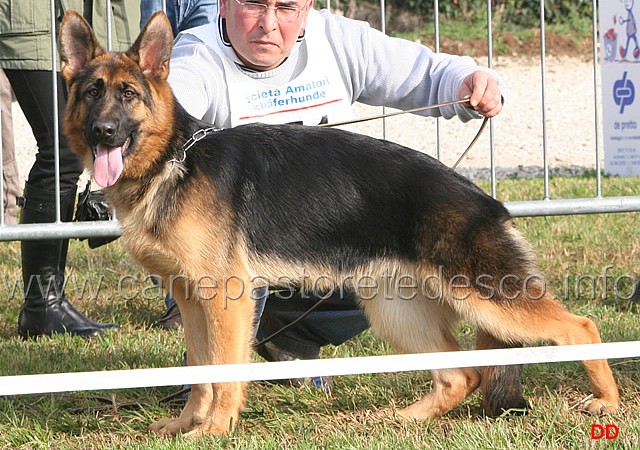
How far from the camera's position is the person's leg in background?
16.5 feet

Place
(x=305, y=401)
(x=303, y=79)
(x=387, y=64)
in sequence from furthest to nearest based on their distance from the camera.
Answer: (x=387, y=64), (x=303, y=79), (x=305, y=401)

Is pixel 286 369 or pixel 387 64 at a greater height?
pixel 387 64

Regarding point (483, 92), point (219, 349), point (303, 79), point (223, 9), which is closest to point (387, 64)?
point (303, 79)

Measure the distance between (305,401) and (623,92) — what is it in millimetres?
5051

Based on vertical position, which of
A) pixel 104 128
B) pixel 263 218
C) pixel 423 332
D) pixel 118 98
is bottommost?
pixel 423 332

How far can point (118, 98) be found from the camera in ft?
11.1

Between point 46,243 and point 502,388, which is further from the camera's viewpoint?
point 46,243

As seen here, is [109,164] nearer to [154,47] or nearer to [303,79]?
[154,47]

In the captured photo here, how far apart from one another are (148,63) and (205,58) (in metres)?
0.52

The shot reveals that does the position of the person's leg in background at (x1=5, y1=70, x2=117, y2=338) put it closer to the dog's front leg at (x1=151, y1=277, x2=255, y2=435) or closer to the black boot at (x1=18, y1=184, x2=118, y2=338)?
the black boot at (x1=18, y1=184, x2=118, y2=338)

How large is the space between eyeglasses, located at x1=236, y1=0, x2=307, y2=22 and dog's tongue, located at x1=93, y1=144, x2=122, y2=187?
88 cm

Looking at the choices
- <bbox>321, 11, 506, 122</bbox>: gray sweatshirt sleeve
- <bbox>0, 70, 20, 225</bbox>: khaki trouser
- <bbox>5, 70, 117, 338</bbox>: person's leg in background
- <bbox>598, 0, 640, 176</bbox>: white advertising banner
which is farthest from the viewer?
<bbox>0, 70, 20, 225</bbox>: khaki trouser


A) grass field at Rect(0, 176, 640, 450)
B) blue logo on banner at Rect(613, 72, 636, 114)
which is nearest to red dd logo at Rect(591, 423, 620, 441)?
grass field at Rect(0, 176, 640, 450)

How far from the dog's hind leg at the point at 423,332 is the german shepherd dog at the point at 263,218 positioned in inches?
3.8
